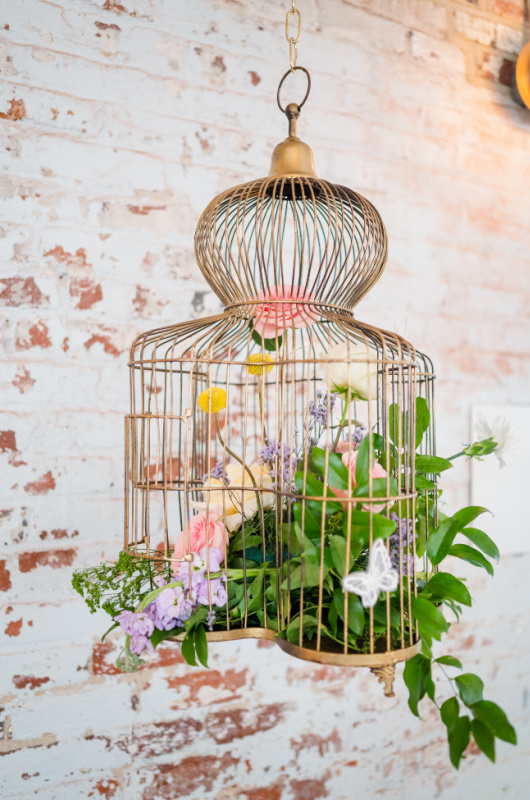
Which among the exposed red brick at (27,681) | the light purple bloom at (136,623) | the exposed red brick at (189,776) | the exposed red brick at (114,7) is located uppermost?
the exposed red brick at (114,7)

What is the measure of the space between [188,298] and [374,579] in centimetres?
82

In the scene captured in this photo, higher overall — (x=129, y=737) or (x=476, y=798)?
(x=129, y=737)

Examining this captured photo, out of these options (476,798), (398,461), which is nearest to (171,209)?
(398,461)

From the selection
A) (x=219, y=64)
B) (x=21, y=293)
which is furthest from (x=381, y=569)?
(x=219, y=64)

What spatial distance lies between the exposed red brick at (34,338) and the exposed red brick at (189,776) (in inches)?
32.4

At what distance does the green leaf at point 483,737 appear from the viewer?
0.56m

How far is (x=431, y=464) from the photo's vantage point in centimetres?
74

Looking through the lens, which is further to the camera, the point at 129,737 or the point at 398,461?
the point at 129,737

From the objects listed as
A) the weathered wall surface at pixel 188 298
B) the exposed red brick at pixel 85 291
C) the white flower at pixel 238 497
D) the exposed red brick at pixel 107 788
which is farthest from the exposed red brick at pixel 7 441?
the exposed red brick at pixel 107 788

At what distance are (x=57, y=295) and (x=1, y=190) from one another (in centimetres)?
20

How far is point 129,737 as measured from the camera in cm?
117

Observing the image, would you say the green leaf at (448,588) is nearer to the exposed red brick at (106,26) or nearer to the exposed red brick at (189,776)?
the exposed red brick at (189,776)

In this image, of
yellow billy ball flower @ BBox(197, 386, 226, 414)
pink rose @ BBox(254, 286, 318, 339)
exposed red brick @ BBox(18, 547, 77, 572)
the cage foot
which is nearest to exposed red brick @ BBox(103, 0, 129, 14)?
pink rose @ BBox(254, 286, 318, 339)

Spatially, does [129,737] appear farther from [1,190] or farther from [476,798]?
[1,190]
